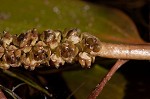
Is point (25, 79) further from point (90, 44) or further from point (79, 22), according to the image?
point (79, 22)

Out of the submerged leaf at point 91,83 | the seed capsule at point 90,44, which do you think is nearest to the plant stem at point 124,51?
the seed capsule at point 90,44

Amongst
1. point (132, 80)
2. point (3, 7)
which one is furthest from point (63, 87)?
point (3, 7)

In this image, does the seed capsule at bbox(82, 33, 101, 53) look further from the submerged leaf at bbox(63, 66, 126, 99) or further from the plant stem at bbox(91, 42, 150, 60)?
the submerged leaf at bbox(63, 66, 126, 99)

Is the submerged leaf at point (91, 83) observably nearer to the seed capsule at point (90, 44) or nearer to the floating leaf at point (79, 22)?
the floating leaf at point (79, 22)

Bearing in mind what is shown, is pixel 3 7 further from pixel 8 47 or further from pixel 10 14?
pixel 8 47

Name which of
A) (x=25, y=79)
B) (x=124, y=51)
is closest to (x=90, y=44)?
(x=124, y=51)

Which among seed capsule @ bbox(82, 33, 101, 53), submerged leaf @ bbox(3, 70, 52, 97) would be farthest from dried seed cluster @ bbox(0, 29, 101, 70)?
Result: submerged leaf @ bbox(3, 70, 52, 97)
